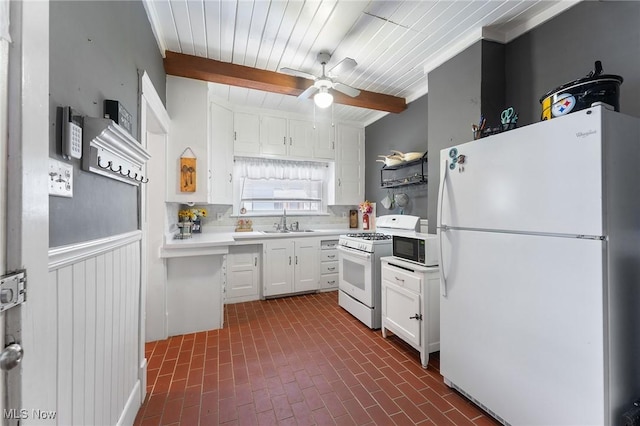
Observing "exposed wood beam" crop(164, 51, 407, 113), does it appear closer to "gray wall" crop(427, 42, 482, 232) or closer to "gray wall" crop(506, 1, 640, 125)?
"gray wall" crop(427, 42, 482, 232)

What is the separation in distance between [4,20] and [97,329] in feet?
3.49

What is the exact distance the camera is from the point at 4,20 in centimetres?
50

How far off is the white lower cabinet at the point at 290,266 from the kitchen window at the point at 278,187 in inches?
30.3

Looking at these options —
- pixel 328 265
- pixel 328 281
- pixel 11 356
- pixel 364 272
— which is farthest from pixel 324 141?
pixel 11 356

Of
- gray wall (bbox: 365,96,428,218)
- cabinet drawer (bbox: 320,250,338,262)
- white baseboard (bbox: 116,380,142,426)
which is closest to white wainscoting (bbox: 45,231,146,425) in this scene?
white baseboard (bbox: 116,380,142,426)

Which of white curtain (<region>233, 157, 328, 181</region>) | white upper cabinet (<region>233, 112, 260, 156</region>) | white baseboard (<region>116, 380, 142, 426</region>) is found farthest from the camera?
white curtain (<region>233, 157, 328, 181</region>)

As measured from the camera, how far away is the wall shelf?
3.02 meters

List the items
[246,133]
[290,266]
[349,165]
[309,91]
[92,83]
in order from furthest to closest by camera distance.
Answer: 1. [349,165]
2. [246,133]
3. [290,266]
4. [309,91]
5. [92,83]

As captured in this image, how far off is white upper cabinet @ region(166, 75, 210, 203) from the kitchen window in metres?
1.07

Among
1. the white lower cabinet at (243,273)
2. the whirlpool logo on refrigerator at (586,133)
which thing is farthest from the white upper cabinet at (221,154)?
the whirlpool logo on refrigerator at (586,133)

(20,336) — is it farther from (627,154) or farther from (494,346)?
(627,154)

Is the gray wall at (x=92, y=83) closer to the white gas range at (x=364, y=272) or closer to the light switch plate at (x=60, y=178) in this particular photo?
the light switch plate at (x=60, y=178)

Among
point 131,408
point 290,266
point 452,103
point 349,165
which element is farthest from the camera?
point 349,165

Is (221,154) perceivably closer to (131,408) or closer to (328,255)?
(328,255)
